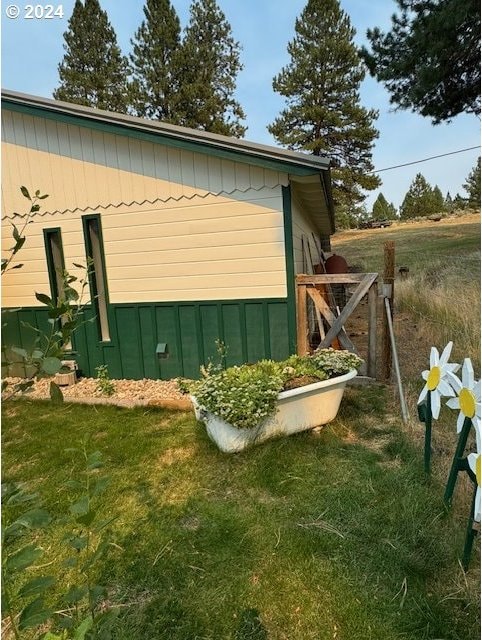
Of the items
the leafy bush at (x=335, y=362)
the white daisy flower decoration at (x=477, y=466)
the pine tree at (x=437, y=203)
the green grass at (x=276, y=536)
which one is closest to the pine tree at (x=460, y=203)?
the pine tree at (x=437, y=203)

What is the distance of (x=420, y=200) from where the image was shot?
46250 millimetres

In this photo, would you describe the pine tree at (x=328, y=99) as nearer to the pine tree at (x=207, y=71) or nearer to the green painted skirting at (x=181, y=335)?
the pine tree at (x=207, y=71)

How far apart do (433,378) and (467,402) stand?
444 millimetres

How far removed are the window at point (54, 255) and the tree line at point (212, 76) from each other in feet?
49.5

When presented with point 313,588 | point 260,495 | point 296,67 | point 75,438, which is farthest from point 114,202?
point 296,67

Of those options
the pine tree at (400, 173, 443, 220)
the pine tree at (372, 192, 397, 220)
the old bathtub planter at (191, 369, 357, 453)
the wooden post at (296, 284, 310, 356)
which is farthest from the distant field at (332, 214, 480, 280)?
the pine tree at (372, 192, 397, 220)

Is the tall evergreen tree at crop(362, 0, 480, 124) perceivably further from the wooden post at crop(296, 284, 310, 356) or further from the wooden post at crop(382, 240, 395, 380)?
the wooden post at crop(296, 284, 310, 356)

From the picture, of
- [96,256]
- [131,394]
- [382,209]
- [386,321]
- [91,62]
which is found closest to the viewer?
[386,321]

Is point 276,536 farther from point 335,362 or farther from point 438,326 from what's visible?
point 438,326

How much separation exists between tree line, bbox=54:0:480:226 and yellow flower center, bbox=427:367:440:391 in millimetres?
16857

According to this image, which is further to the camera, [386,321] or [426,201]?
[426,201]

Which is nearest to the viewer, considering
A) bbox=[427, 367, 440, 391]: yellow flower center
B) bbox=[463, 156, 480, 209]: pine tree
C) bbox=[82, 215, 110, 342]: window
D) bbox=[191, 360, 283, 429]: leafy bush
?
bbox=[427, 367, 440, 391]: yellow flower center

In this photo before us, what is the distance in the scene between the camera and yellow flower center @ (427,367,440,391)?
2.25 m
